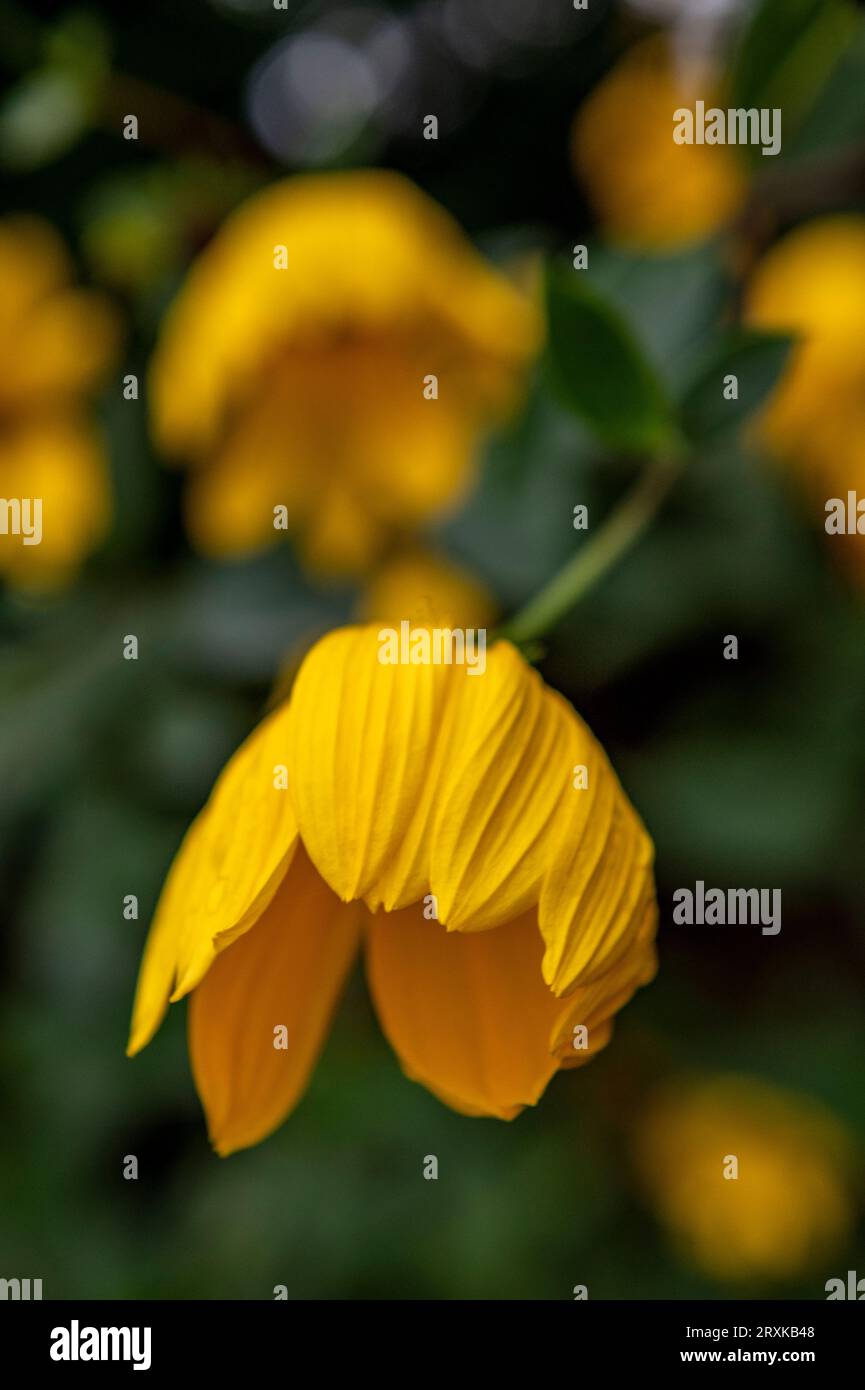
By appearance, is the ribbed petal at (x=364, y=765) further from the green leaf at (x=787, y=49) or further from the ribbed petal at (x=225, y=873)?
the green leaf at (x=787, y=49)

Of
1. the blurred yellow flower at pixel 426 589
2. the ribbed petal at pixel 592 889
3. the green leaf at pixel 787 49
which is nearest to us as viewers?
the ribbed petal at pixel 592 889

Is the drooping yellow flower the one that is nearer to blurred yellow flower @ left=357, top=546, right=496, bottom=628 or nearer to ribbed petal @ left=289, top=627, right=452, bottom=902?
blurred yellow flower @ left=357, top=546, right=496, bottom=628

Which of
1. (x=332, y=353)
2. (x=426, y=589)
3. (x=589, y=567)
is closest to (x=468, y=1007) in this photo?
(x=589, y=567)

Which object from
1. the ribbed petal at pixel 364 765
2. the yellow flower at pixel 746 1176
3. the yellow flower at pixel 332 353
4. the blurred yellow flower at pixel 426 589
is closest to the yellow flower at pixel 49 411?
the yellow flower at pixel 332 353

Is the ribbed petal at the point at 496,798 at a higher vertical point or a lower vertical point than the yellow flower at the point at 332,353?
lower

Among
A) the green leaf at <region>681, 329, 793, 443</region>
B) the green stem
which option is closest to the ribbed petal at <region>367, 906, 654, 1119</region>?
the green stem
